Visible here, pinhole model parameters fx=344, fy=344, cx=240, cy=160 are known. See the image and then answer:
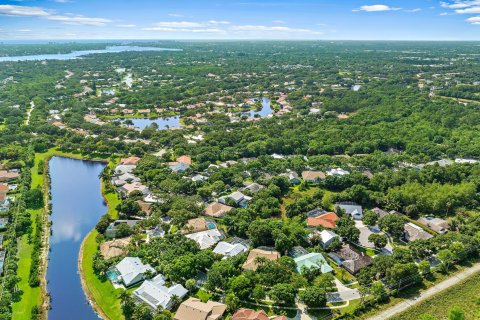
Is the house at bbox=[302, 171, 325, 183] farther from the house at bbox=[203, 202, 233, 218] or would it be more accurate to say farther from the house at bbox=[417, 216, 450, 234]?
the house at bbox=[417, 216, 450, 234]

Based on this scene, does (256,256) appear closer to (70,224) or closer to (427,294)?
(427,294)

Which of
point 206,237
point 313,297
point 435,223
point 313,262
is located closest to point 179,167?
point 206,237

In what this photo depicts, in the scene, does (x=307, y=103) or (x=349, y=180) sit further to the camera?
(x=307, y=103)

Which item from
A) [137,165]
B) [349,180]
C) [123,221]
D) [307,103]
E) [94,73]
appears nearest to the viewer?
[123,221]

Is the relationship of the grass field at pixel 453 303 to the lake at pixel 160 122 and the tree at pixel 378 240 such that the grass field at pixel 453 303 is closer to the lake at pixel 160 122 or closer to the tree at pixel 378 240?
the tree at pixel 378 240

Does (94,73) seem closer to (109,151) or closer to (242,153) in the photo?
(109,151)

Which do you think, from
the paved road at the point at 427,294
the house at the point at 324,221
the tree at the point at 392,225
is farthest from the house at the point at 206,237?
the tree at the point at 392,225

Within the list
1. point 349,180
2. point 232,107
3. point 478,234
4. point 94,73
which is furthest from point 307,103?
point 94,73
